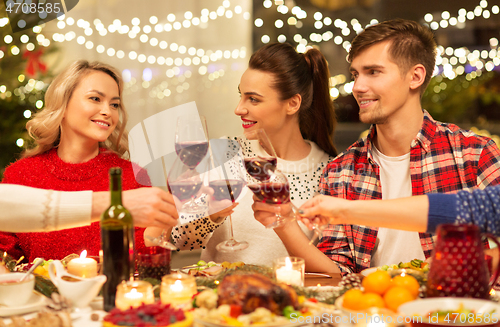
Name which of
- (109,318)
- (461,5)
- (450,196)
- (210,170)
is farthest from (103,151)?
(461,5)

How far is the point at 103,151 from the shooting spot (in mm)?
2473

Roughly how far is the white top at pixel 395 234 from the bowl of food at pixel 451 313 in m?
1.15

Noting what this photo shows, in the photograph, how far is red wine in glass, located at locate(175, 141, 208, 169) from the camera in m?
1.39

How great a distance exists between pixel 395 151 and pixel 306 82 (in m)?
0.61

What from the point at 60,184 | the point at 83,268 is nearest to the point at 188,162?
the point at 83,268

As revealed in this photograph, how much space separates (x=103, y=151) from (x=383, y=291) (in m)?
1.85

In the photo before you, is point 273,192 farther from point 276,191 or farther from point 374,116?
point 374,116

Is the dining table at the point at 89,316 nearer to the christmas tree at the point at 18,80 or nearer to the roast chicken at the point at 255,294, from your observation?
the roast chicken at the point at 255,294

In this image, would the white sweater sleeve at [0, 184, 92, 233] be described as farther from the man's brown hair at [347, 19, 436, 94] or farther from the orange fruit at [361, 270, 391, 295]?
the man's brown hair at [347, 19, 436, 94]

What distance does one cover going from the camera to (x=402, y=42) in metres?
2.10

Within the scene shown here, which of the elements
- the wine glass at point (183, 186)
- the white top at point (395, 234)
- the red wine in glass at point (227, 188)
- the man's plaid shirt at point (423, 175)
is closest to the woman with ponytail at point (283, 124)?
the man's plaid shirt at point (423, 175)

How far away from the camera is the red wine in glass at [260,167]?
145cm

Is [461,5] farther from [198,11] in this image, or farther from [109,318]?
[109,318]

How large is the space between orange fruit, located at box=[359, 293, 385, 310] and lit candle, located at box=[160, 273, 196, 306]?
401 mm
